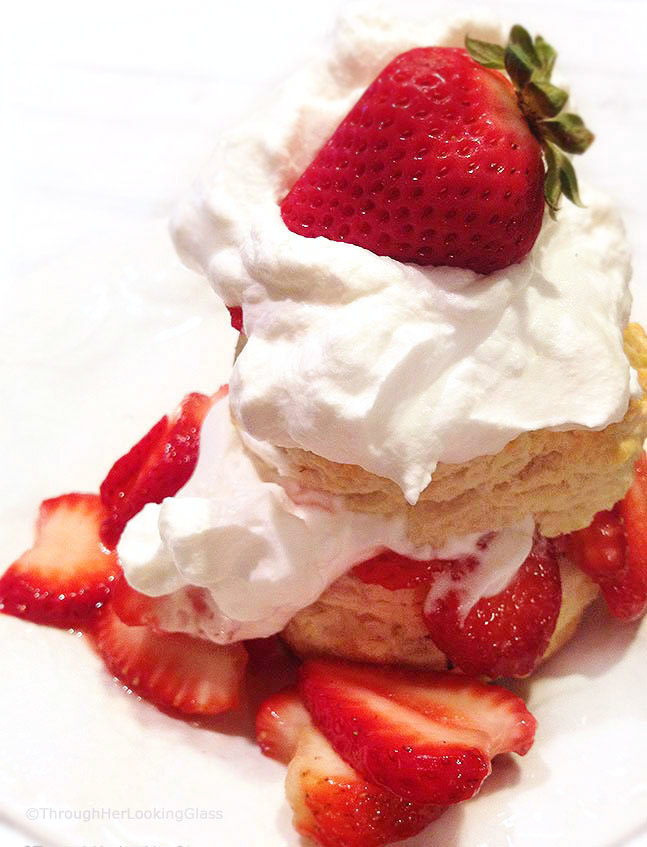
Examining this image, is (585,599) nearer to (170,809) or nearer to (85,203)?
(170,809)

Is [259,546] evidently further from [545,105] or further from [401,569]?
[545,105]

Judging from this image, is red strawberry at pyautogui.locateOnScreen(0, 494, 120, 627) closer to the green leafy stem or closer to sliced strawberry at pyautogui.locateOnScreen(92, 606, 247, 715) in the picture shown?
sliced strawberry at pyautogui.locateOnScreen(92, 606, 247, 715)

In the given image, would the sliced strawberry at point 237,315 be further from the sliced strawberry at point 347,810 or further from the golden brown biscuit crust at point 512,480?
the sliced strawberry at point 347,810

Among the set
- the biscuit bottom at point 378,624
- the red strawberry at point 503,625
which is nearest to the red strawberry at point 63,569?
the biscuit bottom at point 378,624

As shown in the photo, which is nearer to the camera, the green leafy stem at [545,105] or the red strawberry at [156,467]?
the green leafy stem at [545,105]

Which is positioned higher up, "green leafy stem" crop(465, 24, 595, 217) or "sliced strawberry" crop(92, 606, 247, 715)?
"green leafy stem" crop(465, 24, 595, 217)

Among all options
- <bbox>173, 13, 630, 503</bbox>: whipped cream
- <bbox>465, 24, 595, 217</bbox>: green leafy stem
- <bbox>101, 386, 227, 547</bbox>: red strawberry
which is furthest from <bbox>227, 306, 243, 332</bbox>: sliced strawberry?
<bbox>465, 24, 595, 217</bbox>: green leafy stem
